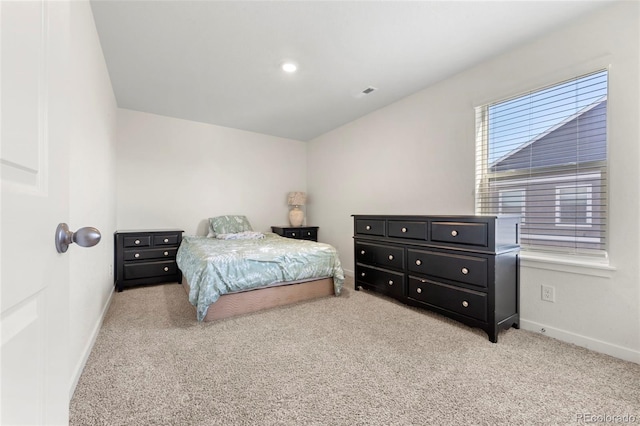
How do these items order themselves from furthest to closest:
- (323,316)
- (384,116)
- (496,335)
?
1. (384,116)
2. (323,316)
3. (496,335)

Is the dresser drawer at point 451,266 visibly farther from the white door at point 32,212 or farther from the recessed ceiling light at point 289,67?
the white door at point 32,212

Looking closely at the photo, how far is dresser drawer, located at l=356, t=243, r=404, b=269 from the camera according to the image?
2.87 meters

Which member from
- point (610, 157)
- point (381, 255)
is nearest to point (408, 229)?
point (381, 255)

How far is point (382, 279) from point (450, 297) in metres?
0.79

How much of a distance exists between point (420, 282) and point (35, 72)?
2.75 m

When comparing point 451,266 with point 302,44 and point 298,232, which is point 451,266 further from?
point 298,232

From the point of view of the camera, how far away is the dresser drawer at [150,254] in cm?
346

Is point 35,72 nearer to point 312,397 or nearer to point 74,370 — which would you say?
point 312,397

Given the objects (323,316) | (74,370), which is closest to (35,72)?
(74,370)

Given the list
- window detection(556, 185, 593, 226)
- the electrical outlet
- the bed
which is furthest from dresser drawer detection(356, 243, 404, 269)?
window detection(556, 185, 593, 226)

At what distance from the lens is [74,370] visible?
1542 millimetres

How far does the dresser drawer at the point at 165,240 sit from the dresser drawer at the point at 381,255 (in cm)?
245

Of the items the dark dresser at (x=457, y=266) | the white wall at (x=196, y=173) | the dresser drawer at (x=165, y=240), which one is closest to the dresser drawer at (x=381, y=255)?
the dark dresser at (x=457, y=266)

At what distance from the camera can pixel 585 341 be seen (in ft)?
6.68
